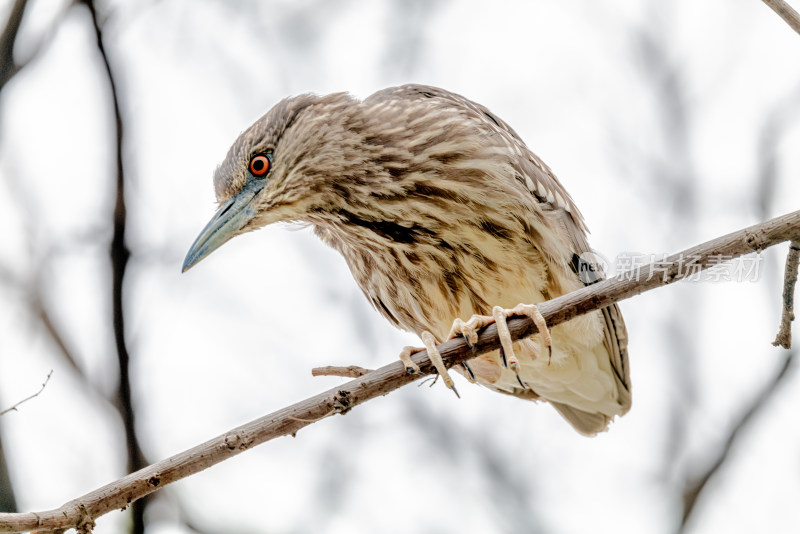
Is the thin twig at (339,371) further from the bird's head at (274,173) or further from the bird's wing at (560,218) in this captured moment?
the bird's wing at (560,218)

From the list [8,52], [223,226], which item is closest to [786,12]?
[223,226]

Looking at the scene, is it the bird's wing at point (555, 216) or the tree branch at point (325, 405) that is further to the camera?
the bird's wing at point (555, 216)

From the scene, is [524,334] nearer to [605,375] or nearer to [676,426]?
[605,375]

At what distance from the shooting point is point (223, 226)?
10.9 feet

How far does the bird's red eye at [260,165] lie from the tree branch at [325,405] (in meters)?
1.36

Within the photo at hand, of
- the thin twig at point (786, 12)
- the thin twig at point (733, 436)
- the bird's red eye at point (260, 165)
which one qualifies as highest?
the bird's red eye at point (260, 165)

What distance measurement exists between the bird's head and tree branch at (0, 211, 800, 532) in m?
1.20

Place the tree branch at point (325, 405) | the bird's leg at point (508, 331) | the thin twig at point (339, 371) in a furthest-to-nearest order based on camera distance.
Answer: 1. the thin twig at point (339, 371)
2. the bird's leg at point (508, 331)
3. the tree branch at point (325, 405)

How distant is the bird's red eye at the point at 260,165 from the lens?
3.39 metres

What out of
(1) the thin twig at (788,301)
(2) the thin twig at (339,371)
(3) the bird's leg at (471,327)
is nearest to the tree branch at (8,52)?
(2) the thin twig at (339,371)

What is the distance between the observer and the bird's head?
332 cm

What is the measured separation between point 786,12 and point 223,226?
2.22 m

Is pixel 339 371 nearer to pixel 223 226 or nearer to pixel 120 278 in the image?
pixel 223 226

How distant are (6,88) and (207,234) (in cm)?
128
